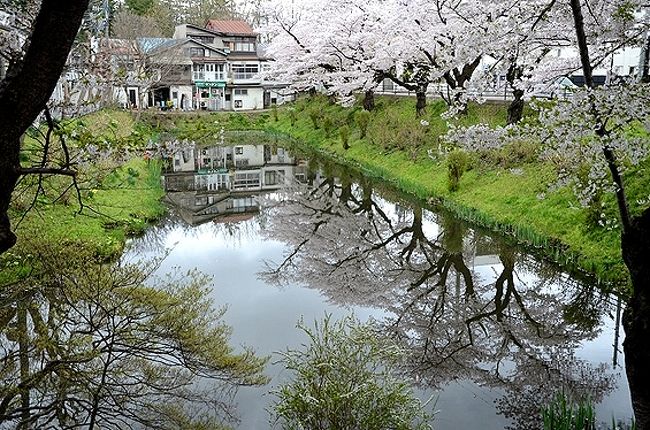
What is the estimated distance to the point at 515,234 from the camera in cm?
1341

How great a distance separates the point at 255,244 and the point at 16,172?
12044 mm

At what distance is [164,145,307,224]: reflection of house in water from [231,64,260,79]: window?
668 inches

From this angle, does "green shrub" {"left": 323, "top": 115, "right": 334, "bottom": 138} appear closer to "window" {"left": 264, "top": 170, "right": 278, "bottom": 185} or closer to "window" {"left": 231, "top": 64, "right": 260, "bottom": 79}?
"window" {"left": 264, "top": 170, "right": 278, "bottom": 185}

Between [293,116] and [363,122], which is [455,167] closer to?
[363,122]

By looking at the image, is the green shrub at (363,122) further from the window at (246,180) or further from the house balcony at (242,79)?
the house balcony at (242,79)

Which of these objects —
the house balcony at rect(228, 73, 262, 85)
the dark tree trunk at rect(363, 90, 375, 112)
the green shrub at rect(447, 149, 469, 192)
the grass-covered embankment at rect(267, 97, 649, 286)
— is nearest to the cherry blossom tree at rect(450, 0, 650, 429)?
the grass-covered embankment at rect(267, 97, 649, 286)

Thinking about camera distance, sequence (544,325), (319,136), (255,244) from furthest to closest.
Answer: (319,136) → (255,244) → (544,325)

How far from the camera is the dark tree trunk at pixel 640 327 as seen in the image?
3525mm

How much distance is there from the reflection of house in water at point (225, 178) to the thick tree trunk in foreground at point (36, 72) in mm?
12708

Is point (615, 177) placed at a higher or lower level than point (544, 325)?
higher

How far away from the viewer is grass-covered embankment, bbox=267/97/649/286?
458 inches

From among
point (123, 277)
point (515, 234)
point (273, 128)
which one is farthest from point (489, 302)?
point (273, 128)

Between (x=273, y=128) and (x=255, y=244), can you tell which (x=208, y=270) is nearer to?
(x=255, y=244)

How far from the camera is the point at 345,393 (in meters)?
5.31
